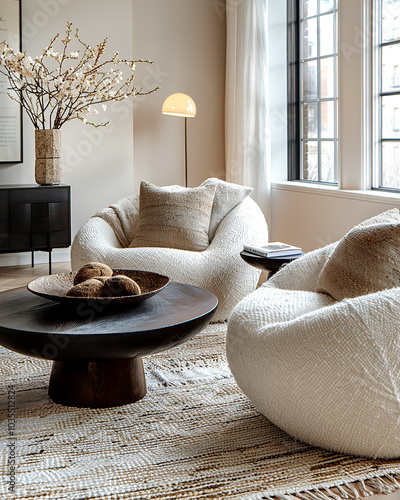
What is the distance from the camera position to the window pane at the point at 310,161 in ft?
17.1

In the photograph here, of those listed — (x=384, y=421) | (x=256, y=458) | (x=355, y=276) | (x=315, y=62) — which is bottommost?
(x=256, y=458)

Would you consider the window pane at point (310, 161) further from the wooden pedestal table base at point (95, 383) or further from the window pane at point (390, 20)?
the wooden pedestal table base at point (95, 383)

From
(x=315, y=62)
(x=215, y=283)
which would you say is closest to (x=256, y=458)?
A: (x=215, y=283)

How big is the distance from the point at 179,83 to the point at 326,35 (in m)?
1.43

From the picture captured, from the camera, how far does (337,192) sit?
444cm

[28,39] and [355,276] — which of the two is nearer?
[355,276]

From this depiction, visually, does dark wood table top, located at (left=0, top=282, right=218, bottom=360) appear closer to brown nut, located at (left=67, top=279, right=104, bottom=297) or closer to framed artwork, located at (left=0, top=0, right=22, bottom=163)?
brown nut, located at (left=67, top=279, right=104, bottom=297)

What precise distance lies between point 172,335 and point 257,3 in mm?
3952

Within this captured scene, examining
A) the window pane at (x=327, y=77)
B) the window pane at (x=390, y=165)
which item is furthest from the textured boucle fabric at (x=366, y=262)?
the window pane at (x=327, y=77)

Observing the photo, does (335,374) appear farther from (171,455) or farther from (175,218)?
(175,218)

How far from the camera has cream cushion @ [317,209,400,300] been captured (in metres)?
2.10

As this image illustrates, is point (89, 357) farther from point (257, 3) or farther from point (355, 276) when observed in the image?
point (257, 3)

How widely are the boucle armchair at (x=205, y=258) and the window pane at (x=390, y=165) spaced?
106cm

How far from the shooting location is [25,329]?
206cm
